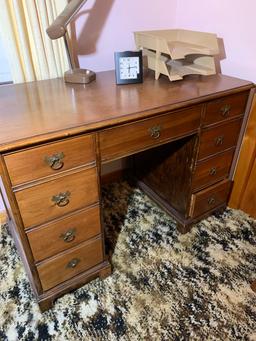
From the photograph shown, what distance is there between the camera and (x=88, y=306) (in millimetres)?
1195

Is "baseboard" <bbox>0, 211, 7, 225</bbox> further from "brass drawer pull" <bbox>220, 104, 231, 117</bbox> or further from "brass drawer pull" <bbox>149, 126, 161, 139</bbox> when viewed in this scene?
"brass drawer pull" <bbox>220, 104, 231, 117</bbox>

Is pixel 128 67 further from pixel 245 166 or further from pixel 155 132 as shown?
pixel 245 166

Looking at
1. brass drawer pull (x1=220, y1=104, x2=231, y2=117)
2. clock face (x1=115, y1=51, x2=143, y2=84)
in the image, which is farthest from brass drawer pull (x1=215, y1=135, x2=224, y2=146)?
clock face (x1=115, y1=51, x2=143, y2=84)

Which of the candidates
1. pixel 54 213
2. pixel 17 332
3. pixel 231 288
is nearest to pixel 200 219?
pixel 231 288

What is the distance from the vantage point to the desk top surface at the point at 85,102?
838 millimetres

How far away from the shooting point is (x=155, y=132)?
3.55ft

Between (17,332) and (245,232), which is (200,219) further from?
(17,332)

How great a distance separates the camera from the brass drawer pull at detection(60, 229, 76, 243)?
1.06 meters

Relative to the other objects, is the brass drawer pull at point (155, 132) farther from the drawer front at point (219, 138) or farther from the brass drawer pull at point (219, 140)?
the brass drawer pull at point (219, 140)

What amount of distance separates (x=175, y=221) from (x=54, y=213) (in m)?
0.87

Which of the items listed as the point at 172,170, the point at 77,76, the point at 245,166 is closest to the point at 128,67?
the point at 77,76

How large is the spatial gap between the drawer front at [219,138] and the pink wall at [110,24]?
74 centimetres

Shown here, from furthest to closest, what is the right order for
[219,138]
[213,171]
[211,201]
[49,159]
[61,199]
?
[211,201] < [213,171] < [219,138] < [61,199] < [49,159]

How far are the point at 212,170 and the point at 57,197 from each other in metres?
0.88
